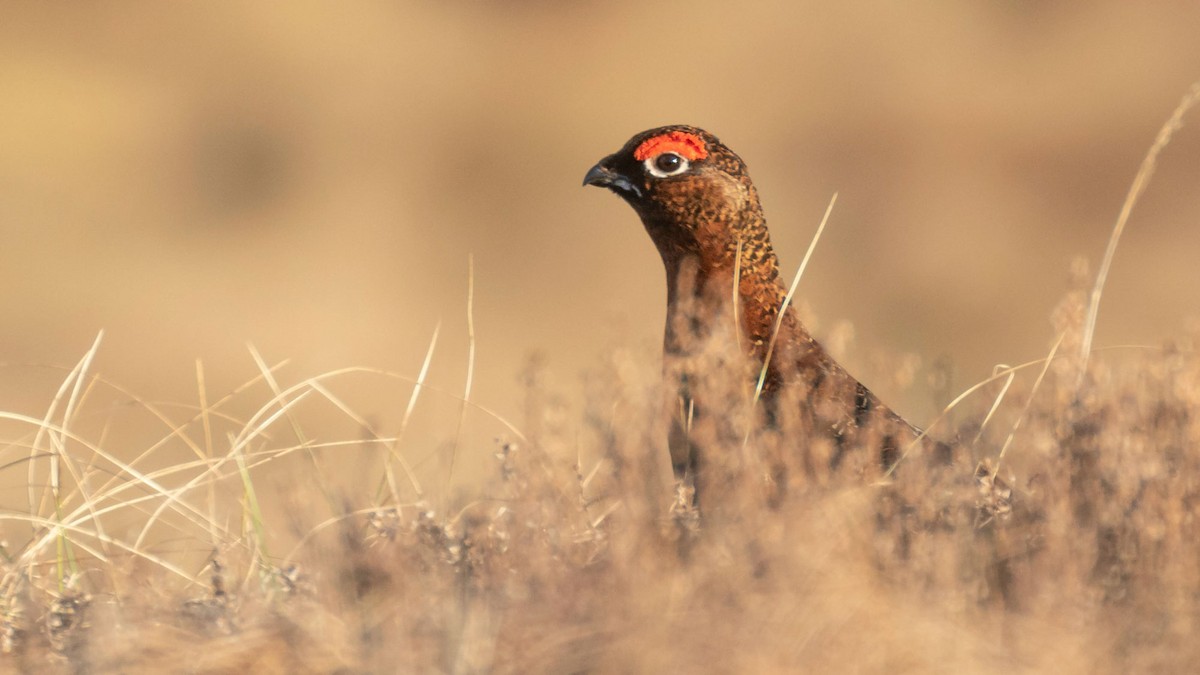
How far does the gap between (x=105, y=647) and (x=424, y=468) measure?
1457 millimetres

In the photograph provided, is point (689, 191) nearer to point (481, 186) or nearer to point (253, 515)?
point (253, 515)

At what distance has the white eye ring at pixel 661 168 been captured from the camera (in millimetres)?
3848

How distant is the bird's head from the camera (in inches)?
150

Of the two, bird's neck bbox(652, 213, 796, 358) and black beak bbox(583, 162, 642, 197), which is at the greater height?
black beak bbox(583, 162, 642, 197)

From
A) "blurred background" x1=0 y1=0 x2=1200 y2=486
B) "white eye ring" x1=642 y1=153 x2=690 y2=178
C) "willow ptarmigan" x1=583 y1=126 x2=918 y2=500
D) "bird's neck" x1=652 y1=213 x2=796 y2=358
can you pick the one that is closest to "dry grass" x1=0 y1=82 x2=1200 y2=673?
"willow ptarmigan" x1=583 y1=126 x2=918 y2=500

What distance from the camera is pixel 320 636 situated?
237 cm

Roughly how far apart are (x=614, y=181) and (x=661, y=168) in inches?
5.6

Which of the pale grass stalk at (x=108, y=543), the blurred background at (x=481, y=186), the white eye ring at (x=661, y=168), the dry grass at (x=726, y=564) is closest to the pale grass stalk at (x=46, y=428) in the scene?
the pale grass stalk at (x=108, y=543)

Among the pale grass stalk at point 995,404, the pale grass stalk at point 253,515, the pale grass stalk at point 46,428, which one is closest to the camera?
the pale grass stalk at point 995,404

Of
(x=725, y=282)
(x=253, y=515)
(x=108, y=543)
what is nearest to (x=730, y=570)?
(x=253, y=515)

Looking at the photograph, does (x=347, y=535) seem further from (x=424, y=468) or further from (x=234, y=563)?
(x=424, y=468)

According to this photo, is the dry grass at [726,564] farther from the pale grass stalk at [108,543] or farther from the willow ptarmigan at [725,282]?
the willow ptarmigan at [725,282]

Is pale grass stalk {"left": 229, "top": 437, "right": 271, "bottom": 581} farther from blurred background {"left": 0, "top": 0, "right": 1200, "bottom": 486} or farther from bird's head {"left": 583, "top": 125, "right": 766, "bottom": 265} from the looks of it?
blurred background {"left": 0, "top": 0, "right": 1200, "bottom": 486}

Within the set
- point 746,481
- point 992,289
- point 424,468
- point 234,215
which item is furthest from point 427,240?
point 746,481
